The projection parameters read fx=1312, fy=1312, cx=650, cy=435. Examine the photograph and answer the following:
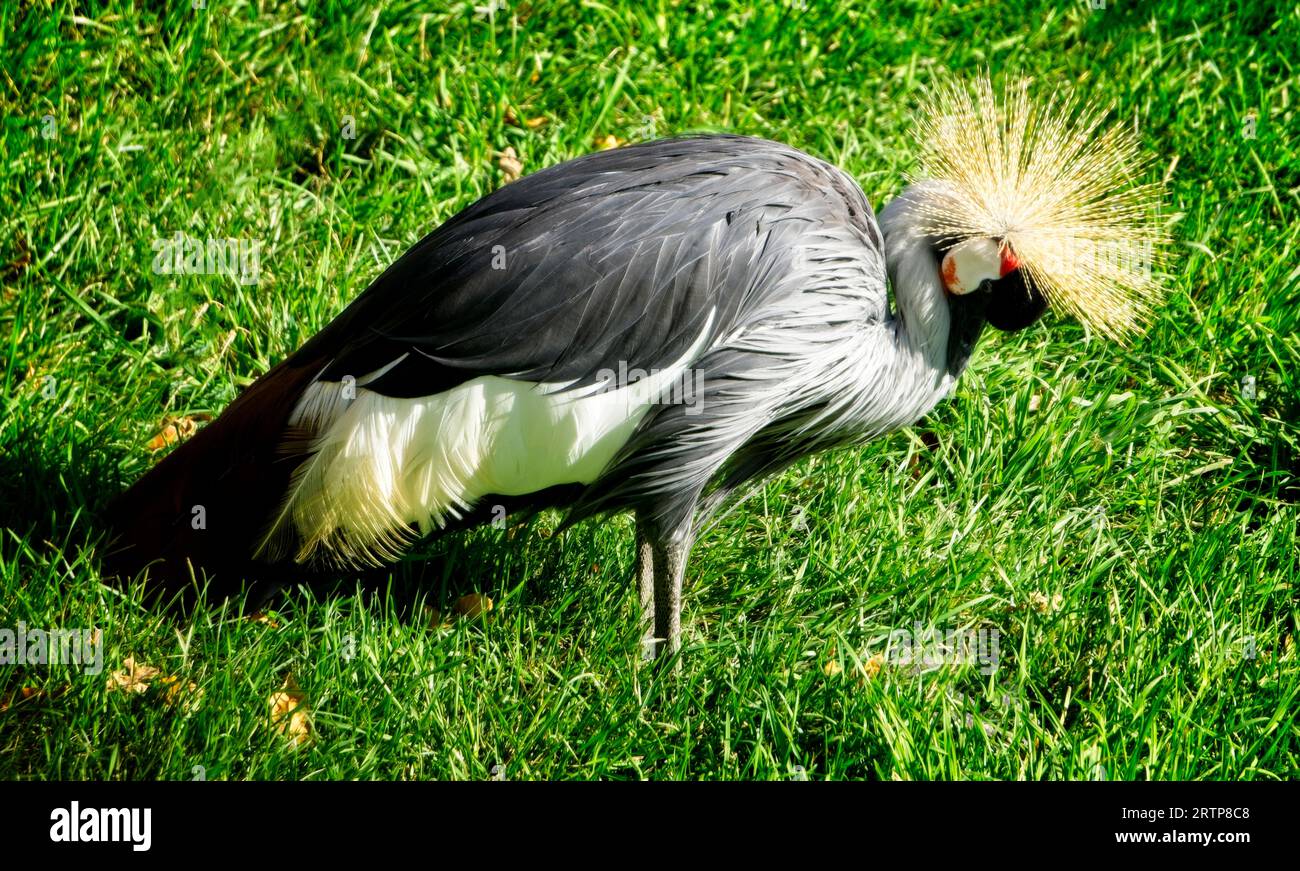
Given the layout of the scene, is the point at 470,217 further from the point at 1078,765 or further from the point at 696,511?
the point at 1078,765


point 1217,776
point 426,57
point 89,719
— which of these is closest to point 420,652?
point 89,719

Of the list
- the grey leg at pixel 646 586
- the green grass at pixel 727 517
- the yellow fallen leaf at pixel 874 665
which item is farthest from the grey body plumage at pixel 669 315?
the yellow fallen leaf at pixel 874 665

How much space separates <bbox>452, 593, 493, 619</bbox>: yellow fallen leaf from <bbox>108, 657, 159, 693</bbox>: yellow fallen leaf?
0.60 meters

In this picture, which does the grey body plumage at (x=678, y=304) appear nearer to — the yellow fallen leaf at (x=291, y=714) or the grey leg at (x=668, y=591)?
the grey leg at (x=668, y=591)

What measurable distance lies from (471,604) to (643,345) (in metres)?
0.79

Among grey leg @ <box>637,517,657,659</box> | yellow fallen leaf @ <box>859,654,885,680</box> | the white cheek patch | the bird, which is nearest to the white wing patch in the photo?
the bird

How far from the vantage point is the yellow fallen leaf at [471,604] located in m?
2.63

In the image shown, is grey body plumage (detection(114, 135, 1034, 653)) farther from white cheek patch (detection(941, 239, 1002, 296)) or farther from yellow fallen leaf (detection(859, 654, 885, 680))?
yellow fallen leaf (detection(859, 654, 885, 680))

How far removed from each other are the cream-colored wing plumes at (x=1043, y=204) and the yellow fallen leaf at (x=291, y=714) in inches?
55.1

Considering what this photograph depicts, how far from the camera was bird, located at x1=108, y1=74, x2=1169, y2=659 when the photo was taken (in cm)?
219

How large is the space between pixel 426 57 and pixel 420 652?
189 cm

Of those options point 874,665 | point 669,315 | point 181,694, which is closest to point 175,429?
point 181,694

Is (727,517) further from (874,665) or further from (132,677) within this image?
(132,677)

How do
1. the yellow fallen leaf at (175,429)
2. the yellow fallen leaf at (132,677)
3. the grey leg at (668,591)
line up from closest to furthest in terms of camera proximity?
the yellow fallen leaf at (132,677), the grey leg at (668,591), the yellow fallen leaf at (175,429)
